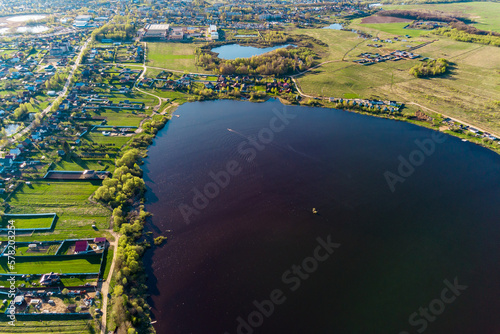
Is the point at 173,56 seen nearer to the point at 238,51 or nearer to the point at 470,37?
the point at 238,51

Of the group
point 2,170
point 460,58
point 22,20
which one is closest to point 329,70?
point 460,58

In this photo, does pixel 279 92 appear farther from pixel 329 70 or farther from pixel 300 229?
pixel 300 229

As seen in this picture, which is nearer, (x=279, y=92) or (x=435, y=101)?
(x=435, y=101)

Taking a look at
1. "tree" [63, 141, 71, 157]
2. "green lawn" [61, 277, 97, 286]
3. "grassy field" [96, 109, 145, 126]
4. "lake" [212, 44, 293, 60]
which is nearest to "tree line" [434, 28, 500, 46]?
"lake" [212, 44, 293, 60]

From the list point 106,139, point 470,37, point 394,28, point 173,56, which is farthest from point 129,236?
point 394,28

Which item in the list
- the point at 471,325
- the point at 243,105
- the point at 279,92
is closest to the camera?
the point at 471,325

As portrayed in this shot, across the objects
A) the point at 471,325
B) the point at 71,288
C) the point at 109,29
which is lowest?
the point at 471,325

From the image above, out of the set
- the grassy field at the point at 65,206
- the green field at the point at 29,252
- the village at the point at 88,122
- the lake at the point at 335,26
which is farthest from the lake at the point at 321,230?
the lake at the point at 335,26
